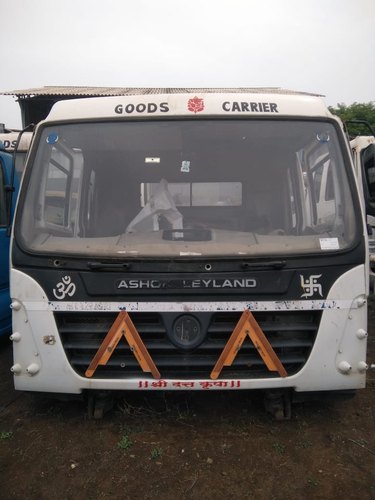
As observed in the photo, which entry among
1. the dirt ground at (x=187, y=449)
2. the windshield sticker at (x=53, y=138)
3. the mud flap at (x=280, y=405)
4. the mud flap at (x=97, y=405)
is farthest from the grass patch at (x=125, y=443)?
the windshield sticker at (x=53, y=138)

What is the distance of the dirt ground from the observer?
2.45m

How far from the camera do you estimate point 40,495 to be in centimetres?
241

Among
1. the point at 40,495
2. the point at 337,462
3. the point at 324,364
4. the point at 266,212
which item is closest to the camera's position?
the point at 40,495

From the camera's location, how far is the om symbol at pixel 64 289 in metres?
2.80

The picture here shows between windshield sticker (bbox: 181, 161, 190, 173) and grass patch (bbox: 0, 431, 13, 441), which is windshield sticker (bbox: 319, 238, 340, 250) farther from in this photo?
grass patch (bbox: 0, 431, 13, 441)

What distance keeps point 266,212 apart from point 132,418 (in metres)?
1.76

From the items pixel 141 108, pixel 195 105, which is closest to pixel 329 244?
pixel 195 105

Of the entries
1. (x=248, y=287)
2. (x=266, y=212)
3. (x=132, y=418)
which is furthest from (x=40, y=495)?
(x=266, y=212)

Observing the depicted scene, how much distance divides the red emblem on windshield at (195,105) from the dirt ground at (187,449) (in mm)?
2144

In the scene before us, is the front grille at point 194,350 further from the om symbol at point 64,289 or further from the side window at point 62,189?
the side window at point 62,189

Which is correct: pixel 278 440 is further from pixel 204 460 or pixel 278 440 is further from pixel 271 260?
pixel 271 260

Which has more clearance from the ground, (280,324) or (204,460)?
(280,324)

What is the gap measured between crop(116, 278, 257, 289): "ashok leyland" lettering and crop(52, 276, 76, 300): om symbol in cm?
30

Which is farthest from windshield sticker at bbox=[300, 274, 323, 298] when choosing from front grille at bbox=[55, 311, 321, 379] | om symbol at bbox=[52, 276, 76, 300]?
om symbol at bbox=[52, 276, 76, 300]
